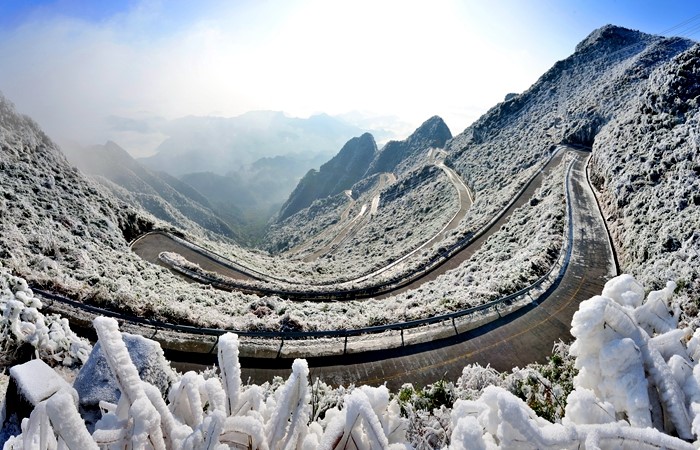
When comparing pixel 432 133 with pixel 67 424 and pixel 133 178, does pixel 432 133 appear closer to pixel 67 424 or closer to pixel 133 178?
pixel 67 424

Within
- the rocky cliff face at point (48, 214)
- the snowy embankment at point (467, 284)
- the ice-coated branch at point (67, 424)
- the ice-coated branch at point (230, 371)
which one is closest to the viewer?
the ice-coated branch at point (67, 424)

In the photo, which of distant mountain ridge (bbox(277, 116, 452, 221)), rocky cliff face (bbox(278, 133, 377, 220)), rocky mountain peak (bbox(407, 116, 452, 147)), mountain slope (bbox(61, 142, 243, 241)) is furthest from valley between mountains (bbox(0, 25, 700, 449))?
mountain slope (bbox(61, 142, 243, 241))

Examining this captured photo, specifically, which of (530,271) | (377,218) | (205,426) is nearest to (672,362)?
(205,426)

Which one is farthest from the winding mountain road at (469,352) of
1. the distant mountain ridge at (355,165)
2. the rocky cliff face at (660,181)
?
the distant mountain ridge at (355,165)

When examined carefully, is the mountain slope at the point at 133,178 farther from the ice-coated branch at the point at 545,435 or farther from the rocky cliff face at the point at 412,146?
the ice-coated branch at the point at 545,435

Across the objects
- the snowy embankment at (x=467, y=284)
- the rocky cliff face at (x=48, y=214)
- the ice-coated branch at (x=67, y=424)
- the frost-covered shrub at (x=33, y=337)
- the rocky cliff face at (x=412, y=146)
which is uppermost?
the rocky cliff face at (x=412, y=146)

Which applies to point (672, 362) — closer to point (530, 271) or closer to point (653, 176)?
point (530, 271)

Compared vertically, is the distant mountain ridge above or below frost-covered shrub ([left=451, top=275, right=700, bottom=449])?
above

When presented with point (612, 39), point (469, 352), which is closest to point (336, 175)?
point (612, 39)

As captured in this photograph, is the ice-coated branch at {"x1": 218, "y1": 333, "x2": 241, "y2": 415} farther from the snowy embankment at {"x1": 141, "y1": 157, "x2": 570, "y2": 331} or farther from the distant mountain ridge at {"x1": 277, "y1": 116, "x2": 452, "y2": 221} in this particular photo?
the distant mountain ridge at {"x1": 277, "y1": 116, "x2": 452, "y2": 221}
